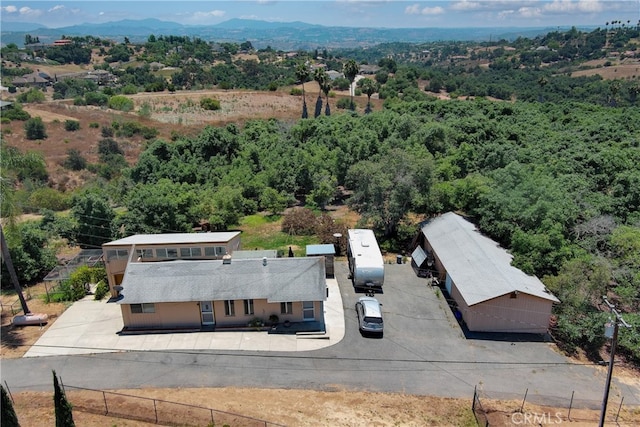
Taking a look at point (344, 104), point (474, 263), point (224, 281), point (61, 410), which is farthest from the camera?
point (344, 104)

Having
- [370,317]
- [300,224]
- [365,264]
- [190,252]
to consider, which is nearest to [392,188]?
[365,264]

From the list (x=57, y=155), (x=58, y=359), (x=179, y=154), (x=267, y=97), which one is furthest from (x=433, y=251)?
(x=267, y=97)

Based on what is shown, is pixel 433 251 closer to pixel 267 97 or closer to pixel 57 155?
pixel 57 155

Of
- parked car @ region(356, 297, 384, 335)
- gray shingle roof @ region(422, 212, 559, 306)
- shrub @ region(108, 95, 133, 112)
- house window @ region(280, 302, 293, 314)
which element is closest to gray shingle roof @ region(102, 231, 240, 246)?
house window @ region(280, 302, 293, 314)

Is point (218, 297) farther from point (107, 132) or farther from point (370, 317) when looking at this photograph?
point (107, 132)

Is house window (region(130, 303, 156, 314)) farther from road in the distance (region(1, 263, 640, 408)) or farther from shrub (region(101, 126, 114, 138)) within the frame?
shrub (region(101, 126, 114, 138))
